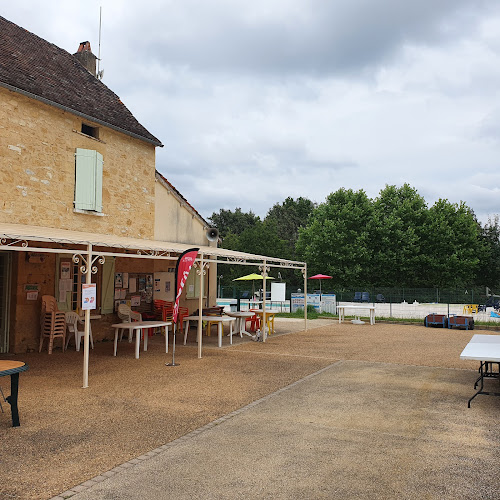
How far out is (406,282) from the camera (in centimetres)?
3428

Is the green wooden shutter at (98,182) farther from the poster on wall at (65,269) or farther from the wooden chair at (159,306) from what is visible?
the wooden chair at (159,306)

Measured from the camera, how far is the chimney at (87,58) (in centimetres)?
1423

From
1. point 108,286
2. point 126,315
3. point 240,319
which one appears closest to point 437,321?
point 240,319

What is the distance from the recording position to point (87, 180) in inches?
432

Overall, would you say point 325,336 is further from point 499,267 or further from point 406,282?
point 499,267

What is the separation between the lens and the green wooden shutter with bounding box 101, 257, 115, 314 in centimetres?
1181

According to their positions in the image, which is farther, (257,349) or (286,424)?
(257,349)

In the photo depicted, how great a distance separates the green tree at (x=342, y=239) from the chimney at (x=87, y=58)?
922 inches

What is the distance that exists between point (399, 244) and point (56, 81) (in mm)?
26933

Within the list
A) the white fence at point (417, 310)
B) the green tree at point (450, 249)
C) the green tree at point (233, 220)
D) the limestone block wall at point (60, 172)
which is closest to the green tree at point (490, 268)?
the green tree at point (450, 249)

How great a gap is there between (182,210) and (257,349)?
5701 mm

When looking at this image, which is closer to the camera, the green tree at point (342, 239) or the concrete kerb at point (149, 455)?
the concrete kerb at point (149, 455)

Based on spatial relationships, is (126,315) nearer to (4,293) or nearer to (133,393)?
(4,293)

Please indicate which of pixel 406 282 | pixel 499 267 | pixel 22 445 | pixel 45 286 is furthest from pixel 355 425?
pixel 499 267
